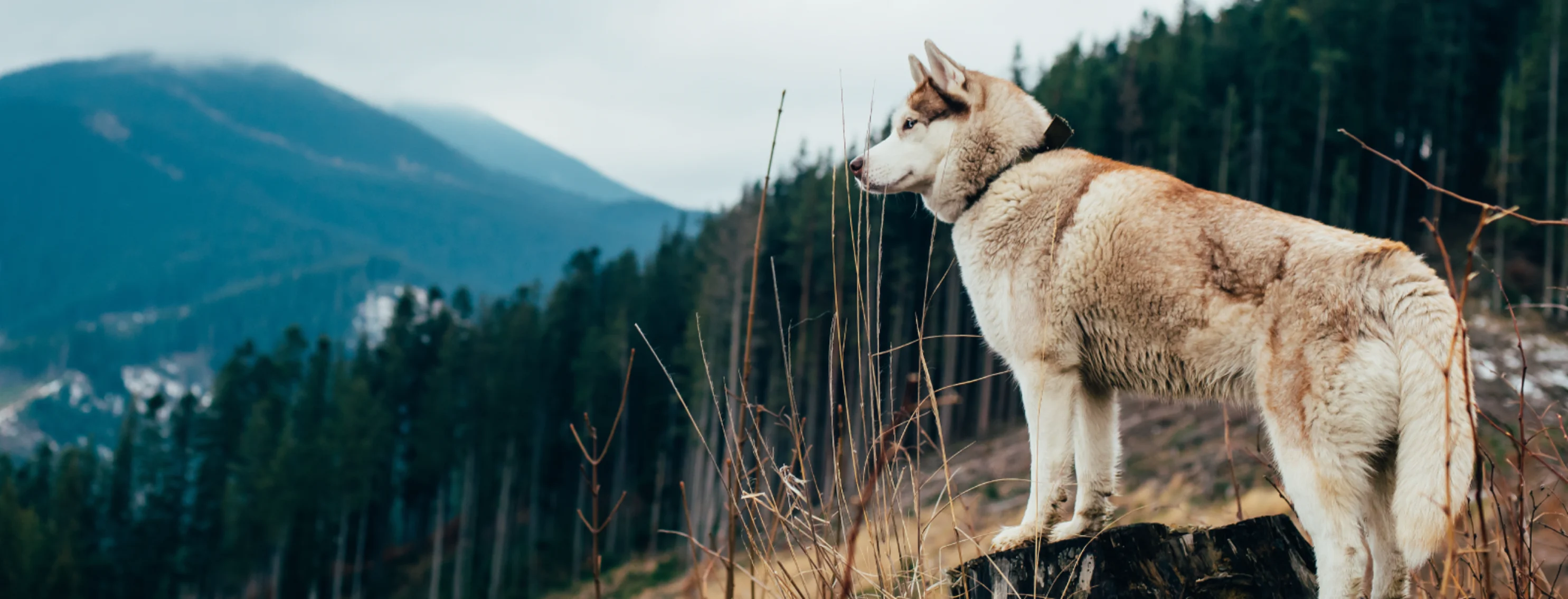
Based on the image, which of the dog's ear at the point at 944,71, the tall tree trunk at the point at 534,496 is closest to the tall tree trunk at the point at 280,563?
the tall tree trunk at the point at 534,496

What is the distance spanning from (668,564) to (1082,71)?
2852cm

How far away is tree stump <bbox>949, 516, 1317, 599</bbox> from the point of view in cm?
281

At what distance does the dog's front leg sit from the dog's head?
895 millimetres

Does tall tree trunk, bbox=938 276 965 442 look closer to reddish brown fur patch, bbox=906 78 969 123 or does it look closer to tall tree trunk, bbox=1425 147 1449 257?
tall tree trunk, bbox=1425 147 1449 257

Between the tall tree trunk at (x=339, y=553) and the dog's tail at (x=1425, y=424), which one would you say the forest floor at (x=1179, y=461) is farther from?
the tall tree trunk at (x=339, y=553)

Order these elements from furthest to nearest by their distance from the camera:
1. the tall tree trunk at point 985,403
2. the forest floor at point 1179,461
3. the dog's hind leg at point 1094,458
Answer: the tall tree trunk at point 985,403 < the forest floor at point 1179,461 < the dog's hind leg at point 1094,458

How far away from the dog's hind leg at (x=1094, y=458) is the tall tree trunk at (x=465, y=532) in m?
48.3

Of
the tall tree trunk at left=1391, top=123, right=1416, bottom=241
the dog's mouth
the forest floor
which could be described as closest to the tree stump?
the forest floor

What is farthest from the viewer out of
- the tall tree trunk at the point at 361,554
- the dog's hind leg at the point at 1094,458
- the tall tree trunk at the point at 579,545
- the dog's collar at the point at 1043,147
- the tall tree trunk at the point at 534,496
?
the tall tree trunk at the point at 534,496

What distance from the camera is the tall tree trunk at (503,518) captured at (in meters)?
46.6

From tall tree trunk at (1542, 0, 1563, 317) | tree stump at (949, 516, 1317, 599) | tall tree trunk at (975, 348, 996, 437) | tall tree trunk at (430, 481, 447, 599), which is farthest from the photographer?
tall tree trunk at (430, 481, 447, 599)

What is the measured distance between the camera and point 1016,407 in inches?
1435

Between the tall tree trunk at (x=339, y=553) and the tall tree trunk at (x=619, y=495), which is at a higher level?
the tall tree trunk at (x=619, y=495)

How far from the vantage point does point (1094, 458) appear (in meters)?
3.26
